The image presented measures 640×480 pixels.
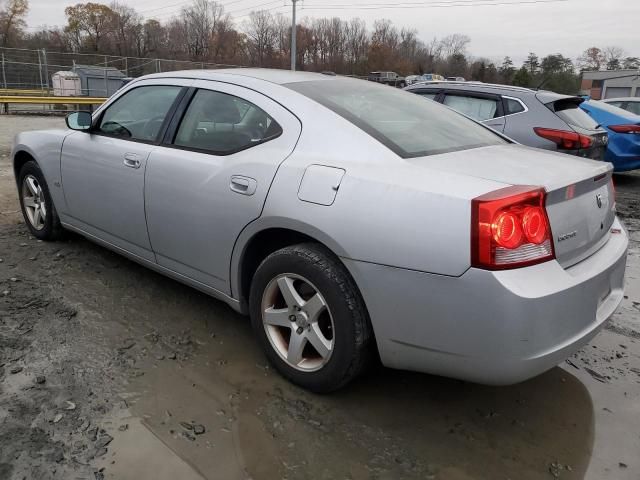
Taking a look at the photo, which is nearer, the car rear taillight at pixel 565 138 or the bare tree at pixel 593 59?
the car rear taillight at pixel 565 138

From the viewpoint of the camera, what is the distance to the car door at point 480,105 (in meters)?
6.47

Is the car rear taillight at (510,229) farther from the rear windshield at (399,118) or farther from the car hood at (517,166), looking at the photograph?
the rear windshield at (399,118)

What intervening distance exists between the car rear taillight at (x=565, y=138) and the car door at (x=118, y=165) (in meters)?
4.56

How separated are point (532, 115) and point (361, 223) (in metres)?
4.98

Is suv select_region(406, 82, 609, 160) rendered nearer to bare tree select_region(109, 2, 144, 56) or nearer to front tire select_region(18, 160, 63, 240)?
front tire select_region(18, 160, 63, 240)

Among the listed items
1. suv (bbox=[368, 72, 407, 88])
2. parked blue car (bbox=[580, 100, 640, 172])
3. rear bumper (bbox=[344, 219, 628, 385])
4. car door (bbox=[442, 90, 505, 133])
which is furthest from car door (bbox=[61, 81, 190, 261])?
suv (bbox=[368, 72, 407, 88])

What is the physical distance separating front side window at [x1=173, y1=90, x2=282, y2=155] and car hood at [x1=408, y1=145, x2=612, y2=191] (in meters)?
0.88

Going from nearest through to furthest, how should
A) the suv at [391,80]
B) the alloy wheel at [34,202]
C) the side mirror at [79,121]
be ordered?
the side mirror at [79,121] → the alloy wheel at [34,202] → the suv at [391,80]

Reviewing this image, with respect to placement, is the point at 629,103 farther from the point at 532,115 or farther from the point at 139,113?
the point at 139,113

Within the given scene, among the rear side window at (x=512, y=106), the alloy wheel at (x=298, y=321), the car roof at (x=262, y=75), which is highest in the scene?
the car roof at (x=262, y=75)

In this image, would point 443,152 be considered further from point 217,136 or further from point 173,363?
point 173,363

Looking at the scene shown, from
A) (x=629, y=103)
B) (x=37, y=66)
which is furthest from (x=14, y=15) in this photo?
(x=629, y=103)

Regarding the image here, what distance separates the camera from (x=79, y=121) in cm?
390

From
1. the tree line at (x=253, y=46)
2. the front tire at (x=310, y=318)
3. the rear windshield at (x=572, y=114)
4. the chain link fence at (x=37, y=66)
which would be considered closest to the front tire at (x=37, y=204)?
the front tire at (x=310, y=318)
